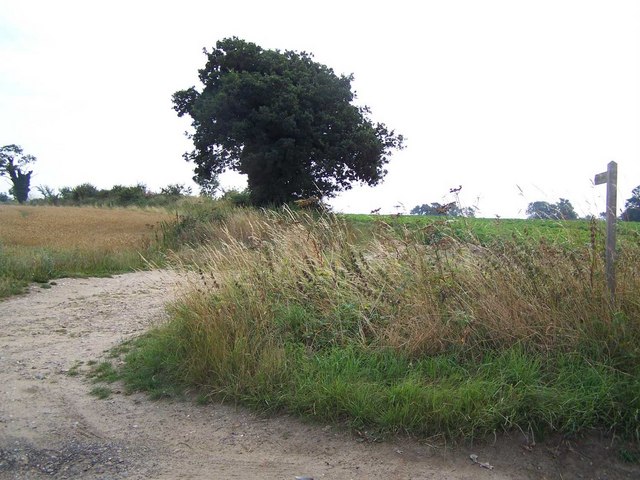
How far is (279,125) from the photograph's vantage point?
20188 mm

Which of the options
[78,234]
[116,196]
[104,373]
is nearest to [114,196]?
[116,196]

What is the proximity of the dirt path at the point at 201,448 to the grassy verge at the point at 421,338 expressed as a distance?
0.18m

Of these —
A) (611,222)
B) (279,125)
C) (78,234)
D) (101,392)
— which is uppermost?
(279,125)

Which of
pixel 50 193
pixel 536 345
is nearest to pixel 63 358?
pixel 536 345

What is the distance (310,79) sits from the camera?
2177 cm

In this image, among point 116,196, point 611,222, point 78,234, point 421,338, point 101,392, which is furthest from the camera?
point 116,196

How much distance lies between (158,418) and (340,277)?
2.44 metres

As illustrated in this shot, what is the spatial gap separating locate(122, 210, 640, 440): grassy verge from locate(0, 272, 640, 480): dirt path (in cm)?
18

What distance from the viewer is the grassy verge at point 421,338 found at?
391 cm

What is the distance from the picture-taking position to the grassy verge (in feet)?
12.8

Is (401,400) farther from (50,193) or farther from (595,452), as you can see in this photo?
(50,193)

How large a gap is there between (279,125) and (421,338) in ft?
54.2

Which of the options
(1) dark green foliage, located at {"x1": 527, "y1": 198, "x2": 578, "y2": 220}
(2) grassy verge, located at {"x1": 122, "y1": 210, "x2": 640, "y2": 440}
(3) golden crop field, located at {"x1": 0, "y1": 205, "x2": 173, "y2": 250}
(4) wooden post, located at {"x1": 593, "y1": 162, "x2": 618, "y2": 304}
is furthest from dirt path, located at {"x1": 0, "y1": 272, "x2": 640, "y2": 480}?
(3) golden crop field, located at {"x1": 0, "y1": 205, "x2": 173, "y2": 250}

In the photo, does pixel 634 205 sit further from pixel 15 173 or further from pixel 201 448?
pixel 15 173
